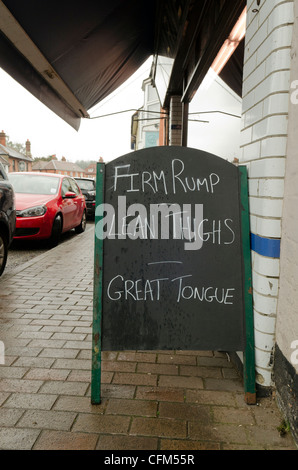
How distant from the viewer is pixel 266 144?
2.08 meters

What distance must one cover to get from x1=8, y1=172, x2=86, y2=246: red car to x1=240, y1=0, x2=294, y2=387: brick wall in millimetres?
5617

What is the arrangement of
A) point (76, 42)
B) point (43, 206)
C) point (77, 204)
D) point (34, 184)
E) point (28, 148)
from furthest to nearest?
point (28, 148), point (77, 204), point (34, 184), point (43, 206), point (76, 42)

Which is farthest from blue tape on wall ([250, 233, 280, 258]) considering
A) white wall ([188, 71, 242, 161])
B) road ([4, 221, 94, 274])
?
road ([4, 221, 94, 274])

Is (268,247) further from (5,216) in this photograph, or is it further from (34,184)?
(34,184)

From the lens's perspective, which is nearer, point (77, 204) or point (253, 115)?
point (253, 115)

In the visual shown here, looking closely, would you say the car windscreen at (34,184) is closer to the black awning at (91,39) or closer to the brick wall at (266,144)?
the black awning at (91,39)

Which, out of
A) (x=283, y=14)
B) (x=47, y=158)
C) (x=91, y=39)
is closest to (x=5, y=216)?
(x=91, y=39)

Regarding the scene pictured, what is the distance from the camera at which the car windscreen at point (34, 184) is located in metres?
8.00

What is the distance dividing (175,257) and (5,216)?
3.49 metres

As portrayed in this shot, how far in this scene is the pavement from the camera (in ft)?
6.27

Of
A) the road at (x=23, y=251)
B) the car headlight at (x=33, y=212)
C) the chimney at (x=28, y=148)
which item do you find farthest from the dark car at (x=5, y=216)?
the chimney at (x=28, y=148)

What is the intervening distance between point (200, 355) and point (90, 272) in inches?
114

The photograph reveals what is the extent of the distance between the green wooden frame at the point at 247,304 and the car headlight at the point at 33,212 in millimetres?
5665

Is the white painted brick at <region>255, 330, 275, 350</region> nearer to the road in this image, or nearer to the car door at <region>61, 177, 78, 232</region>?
the road
